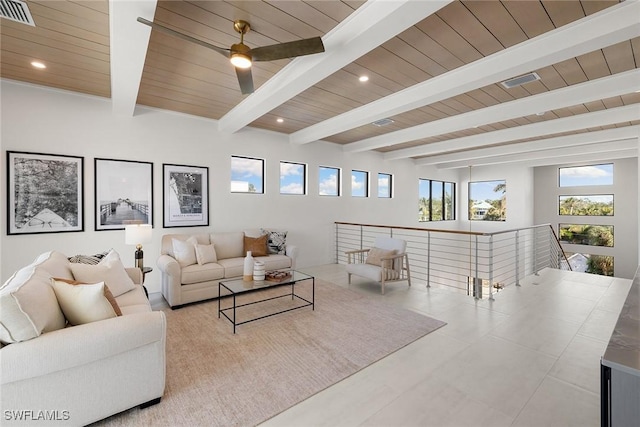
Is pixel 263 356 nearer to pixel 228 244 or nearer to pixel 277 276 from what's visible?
pixel 277 276

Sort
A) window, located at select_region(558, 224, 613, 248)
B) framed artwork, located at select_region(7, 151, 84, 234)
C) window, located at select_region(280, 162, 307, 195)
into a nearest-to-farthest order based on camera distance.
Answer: framed artwork, located at select_region(7, 151, 84, 234)
window, located at select_region(280, 162, 307, 195)
window, located at select_region(558, 224, 613, 248)

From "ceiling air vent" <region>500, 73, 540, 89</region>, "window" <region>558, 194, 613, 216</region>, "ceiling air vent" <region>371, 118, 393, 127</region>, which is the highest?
"ceiling air vent" <region>371, 118, 393, 127</region>

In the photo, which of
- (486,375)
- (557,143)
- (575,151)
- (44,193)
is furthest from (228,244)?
(575,151)

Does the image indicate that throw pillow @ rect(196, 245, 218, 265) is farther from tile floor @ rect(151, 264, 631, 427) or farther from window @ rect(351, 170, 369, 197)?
window @ rect(351, 170, 369, 197)

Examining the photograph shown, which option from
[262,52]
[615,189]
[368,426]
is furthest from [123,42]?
[615,189]

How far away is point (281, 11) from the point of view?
2217mm

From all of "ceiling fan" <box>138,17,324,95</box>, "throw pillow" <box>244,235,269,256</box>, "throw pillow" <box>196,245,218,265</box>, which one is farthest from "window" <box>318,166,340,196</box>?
"ceiling fan" <box>138,17,324,95</box>

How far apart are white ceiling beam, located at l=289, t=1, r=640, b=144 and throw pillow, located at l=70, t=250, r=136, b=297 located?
375 centimetres

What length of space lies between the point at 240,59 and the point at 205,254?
9.41 feet

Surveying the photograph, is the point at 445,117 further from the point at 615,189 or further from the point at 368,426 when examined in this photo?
the point at 615,189

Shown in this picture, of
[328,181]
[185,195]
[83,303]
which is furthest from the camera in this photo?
[328,181]

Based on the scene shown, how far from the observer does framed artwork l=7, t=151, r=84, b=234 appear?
3457 millimetres

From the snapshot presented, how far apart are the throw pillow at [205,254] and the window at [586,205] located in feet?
32.8

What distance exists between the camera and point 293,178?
20.3 feet
